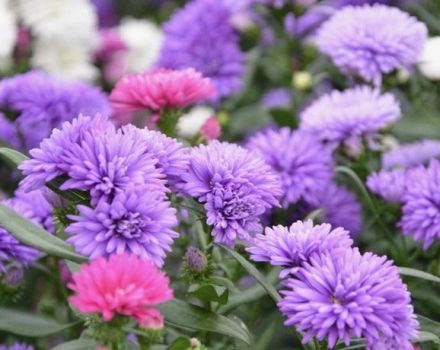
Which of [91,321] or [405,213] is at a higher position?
[91,321]

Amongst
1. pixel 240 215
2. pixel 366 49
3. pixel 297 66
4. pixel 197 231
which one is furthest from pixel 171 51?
pixel 240 215

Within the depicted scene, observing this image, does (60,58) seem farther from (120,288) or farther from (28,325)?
(120,288)

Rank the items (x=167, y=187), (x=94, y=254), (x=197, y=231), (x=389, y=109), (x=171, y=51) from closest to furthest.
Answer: (x=94, y=254) → (x=167, y=187) → (x=197, y=231) → (x=389, y=109) → (x=171, y=51)

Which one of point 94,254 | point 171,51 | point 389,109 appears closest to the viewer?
point 94,254

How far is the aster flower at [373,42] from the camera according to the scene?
3.92 ft

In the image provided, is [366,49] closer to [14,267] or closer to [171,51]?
[171,51]

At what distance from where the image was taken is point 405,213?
1.06 meters

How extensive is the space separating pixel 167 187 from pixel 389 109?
1.41ft

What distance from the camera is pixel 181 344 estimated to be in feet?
2.43

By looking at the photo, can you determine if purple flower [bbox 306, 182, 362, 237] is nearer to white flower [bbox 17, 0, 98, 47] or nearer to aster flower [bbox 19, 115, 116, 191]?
aster flower [bbox 19, 115, 116, 191]

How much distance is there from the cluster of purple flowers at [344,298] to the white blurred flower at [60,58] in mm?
1035

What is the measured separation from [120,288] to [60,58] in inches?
44.1

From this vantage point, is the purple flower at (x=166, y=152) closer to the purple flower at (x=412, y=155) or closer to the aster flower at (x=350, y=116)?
the aster flower at (x=350, y=116)

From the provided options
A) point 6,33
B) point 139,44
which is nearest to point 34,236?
point 6,33
